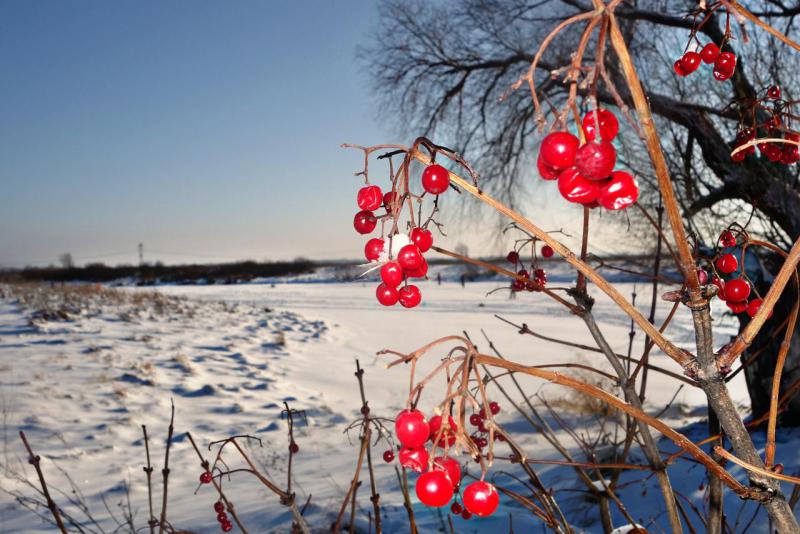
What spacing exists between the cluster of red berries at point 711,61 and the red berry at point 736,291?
358 mm

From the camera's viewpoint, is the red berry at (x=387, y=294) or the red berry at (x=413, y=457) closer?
the red berry at (x=413, y=457)

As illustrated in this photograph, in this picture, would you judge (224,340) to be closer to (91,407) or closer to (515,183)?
(91,407)

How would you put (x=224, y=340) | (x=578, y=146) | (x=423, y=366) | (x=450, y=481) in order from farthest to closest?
(x=224, y=340) → (x=423, y=366) → (x=450, y=481) → (x=578, y=146)

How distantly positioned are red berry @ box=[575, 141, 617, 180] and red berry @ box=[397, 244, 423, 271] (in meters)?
0.24

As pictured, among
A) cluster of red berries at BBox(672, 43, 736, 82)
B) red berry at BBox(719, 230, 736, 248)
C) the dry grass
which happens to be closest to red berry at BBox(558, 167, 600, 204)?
cluster of red berries at BBox(672, 43, 736, 82)

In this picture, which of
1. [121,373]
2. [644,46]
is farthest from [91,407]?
[644,46]

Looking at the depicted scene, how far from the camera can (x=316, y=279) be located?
1364 inches

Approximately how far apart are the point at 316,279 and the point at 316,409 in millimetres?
29689

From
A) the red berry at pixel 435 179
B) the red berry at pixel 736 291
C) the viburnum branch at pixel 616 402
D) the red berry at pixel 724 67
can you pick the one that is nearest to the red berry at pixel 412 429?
the viburnum branch at pixel 616 402

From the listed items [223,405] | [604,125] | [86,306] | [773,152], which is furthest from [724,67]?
[86,306]

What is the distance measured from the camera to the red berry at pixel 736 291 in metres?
0.88

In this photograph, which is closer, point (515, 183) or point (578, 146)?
point (578, 146)

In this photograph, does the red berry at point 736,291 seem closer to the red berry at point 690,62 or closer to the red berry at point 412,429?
the red berry at point 690,62

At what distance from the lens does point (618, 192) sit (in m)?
0.44
